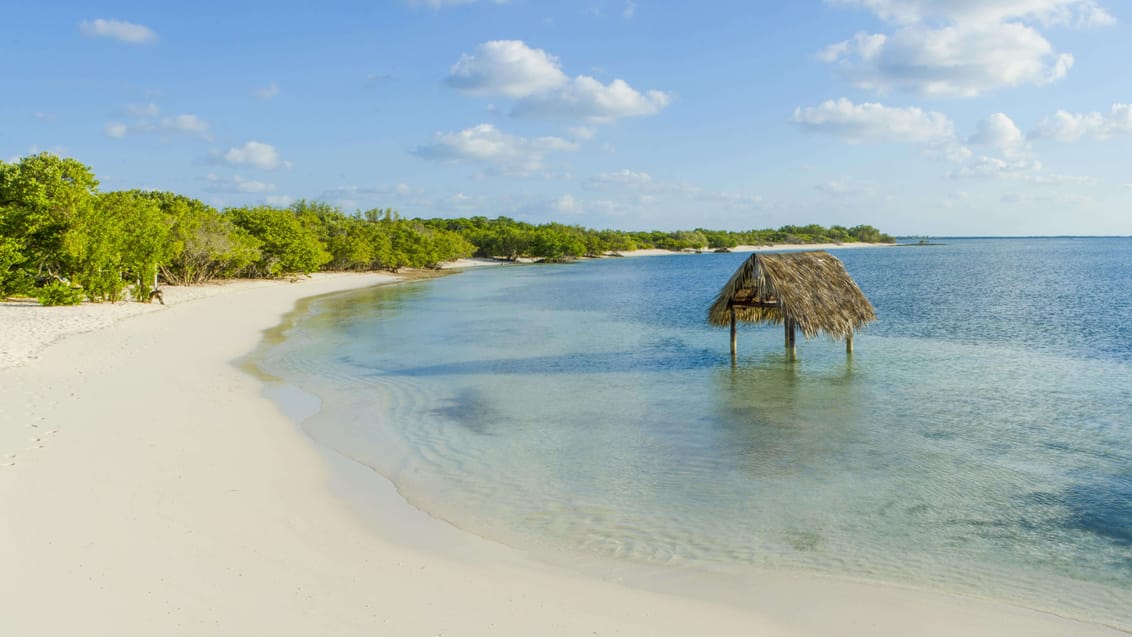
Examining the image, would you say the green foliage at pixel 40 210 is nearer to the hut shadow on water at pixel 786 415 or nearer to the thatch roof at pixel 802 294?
the thatch roof at pixel 802 294

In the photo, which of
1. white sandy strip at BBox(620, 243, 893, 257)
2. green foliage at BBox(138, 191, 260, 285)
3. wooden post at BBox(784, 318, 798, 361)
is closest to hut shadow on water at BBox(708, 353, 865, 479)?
wooden post at BBox(784, 318, 798, 361)

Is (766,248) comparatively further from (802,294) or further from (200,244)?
(802,294)

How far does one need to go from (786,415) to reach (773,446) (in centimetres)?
210

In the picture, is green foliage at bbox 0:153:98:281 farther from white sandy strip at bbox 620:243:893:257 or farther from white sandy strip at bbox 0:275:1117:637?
white sandy strip at bbox 620:243:893:257

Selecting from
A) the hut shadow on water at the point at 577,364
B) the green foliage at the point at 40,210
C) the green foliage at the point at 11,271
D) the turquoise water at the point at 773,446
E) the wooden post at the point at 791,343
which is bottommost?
the turquoise water at the point at 773,446

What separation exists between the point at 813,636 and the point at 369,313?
27639 mm

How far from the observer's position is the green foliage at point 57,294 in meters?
24.2

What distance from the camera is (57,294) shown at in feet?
80.1

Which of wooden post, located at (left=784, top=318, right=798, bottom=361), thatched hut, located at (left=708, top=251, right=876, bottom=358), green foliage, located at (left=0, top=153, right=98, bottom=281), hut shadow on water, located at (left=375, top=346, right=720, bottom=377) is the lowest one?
hut shadow on water, located at (left=375, top=346, right=720, bottom=377)

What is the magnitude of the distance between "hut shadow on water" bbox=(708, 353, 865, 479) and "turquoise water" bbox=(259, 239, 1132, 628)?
68mm

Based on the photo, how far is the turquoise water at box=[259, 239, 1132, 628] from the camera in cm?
649

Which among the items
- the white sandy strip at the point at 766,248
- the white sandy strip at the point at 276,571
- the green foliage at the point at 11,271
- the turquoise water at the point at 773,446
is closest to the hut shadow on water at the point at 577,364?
the turquoise water at the point at 773,446

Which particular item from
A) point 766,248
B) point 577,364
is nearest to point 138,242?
point 577,364

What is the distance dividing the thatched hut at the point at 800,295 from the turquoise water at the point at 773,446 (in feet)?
3.83
